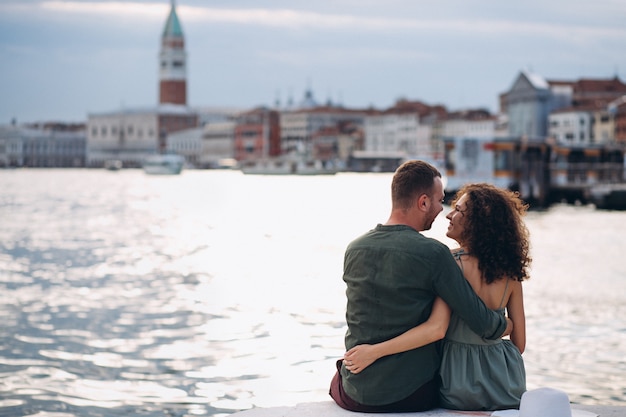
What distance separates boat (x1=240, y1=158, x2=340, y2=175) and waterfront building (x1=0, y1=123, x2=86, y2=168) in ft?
125

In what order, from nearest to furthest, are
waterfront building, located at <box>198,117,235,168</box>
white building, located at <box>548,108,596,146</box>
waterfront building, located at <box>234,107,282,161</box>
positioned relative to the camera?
white building, located at <box>548,108,596,146</box>, waterfront building, located at <box>234,107,282,161</box>, waterfront building, located at <box>198,117,235,168</box>

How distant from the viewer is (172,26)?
14488cm

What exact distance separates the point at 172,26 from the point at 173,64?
450 centimetres

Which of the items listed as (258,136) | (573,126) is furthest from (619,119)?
(258,136)

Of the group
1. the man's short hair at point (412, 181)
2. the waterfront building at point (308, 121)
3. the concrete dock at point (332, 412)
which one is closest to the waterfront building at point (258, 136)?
the waterfront building at point (308, 121)

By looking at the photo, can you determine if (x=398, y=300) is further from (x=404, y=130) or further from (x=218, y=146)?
(x=218, y=146)

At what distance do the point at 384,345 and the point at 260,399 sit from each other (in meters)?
3.59

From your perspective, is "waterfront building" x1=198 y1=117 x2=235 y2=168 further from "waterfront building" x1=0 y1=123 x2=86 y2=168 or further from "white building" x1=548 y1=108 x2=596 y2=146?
"white building" x1=548 y1=108 x2=596 y2=146

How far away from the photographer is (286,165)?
120 m

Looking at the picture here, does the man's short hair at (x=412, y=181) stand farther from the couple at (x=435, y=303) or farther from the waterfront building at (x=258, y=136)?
the waterfront building at (x=258, y=136)

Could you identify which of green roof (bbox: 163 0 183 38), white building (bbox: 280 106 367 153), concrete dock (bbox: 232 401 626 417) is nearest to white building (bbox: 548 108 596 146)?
white building (bbox: 280 106 367 153)

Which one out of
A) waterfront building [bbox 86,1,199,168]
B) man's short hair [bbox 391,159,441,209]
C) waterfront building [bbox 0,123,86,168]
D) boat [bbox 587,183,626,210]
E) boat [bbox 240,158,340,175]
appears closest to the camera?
man's short hair [bbox 391,159,441,209]

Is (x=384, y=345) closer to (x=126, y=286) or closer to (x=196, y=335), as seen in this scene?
(x=196, y=335)

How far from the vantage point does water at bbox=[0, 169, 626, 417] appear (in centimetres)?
724
